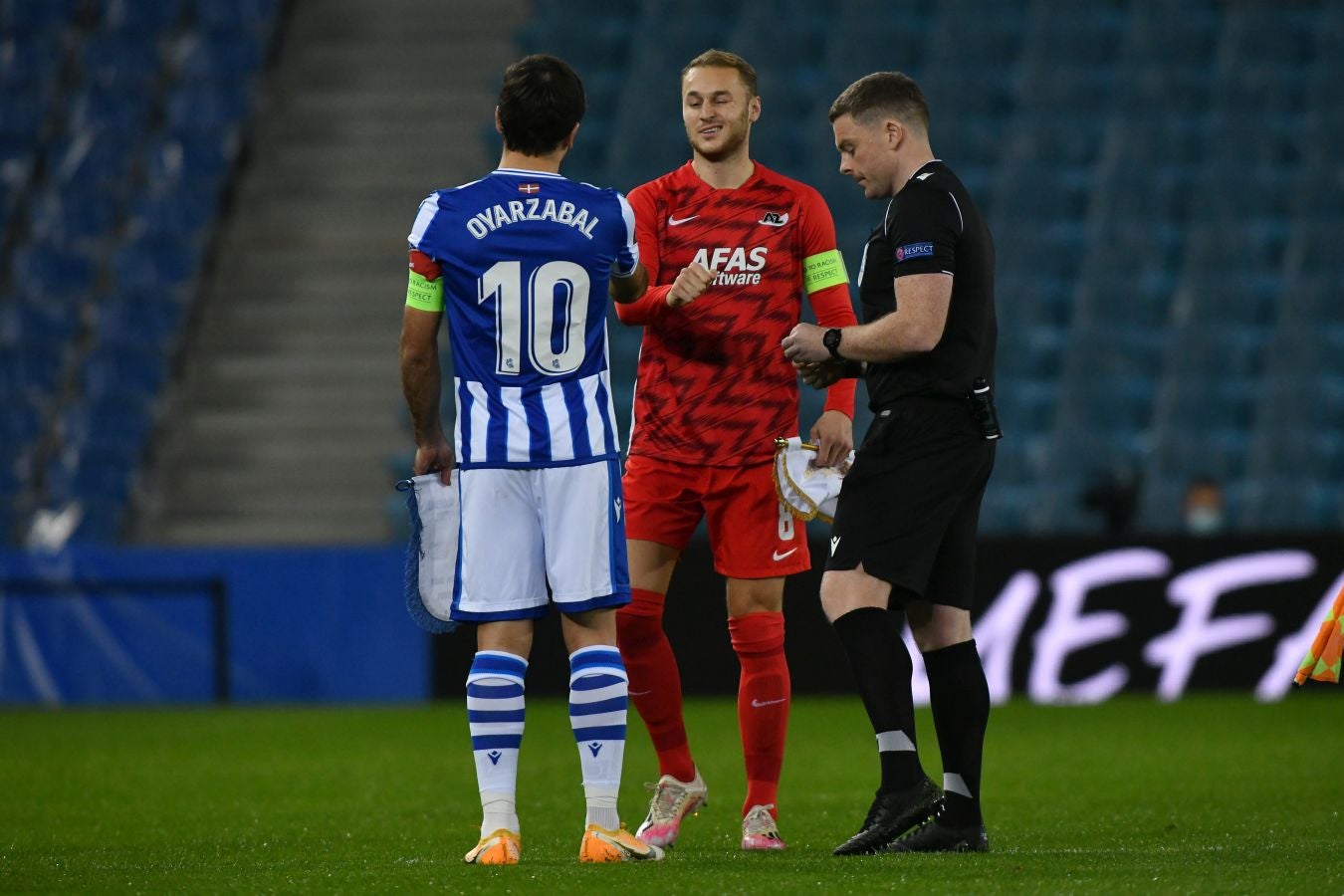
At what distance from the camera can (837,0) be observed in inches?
636

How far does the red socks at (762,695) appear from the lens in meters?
5.17

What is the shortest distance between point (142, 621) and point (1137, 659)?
18.7 feet

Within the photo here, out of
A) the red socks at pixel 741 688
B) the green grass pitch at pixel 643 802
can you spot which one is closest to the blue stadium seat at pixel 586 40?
the green grass pitch at pixel 643 802

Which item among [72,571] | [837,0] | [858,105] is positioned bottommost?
[72,571]

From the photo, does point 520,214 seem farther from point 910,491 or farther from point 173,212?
point 173,212

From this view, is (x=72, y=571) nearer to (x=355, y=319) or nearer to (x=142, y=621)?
(x=142, y=621)

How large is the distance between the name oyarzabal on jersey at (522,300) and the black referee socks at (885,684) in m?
0.75

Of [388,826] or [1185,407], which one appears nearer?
[388,826]

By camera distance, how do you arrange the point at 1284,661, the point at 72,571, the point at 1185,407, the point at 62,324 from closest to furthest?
the point at 1284,661, the point at 72,571, the point at 1185,407, the point at 62,324

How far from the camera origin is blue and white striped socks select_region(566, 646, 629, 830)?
Result: 458cm

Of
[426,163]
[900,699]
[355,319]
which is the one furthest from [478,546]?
[426,163]

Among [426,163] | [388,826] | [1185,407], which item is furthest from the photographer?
[426,163]

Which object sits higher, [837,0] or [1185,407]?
[837,0]

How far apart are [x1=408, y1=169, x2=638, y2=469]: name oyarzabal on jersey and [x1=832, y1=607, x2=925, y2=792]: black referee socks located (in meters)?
0.75
